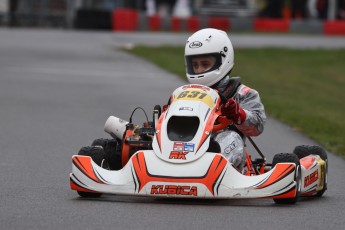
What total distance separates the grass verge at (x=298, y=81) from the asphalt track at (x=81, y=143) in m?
0.47

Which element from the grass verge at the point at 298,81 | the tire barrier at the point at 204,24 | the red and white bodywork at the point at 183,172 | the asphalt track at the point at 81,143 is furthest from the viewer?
the tire barrier at the point at 204,24

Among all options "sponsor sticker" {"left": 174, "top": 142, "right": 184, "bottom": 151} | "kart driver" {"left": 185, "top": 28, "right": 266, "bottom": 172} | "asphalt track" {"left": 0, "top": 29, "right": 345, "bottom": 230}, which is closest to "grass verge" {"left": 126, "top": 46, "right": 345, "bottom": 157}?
"asphalt track" {"left": 0, "top": 29, "right": 345, "bottom": 230}

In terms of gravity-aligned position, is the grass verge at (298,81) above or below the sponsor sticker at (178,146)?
below

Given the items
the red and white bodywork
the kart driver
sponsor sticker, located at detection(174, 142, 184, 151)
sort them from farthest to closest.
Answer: the kart driver → sponsor sticker, located at detection(174, 142, 184, 151) → the red and white bodywork

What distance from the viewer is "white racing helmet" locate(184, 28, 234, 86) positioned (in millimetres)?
8523

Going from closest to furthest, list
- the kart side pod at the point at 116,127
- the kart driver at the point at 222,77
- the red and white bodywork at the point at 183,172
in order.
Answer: the red and white bodywork at the point at 183,172 → the kart driver at the point at 222,77 → the kart side pod at the point at 116,127

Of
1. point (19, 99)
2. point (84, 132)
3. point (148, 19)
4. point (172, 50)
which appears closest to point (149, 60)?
point (172, 50)

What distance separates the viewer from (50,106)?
15.7 metres

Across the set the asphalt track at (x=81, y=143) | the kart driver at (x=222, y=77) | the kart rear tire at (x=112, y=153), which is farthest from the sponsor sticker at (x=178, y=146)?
the kart rear tire at (x=112, y=153)

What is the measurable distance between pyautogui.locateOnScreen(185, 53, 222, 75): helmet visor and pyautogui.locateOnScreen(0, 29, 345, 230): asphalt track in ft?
3.73

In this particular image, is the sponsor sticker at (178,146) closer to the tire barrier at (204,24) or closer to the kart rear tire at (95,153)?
the kart rear tire at (95,153)

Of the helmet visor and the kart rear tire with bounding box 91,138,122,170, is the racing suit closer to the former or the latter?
the helmet visor

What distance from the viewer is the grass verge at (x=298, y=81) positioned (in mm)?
14750

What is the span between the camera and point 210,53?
8.57m
